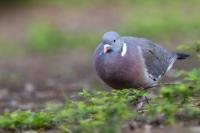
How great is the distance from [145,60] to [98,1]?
6732mm

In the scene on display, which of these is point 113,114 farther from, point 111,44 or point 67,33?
point 67,33

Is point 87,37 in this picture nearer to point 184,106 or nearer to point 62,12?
point 62,12

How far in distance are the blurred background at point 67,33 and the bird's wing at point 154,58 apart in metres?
1.81

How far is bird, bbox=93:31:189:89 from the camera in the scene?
21.4 ft

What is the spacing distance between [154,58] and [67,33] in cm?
515

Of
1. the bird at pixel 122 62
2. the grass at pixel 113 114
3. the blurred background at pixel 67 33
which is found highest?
the blurred background at pixel 67 33

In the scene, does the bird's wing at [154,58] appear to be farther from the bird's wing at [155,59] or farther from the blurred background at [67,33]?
the blurred background at [67,33]

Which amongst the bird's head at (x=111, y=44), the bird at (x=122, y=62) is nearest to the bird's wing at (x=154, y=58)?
the bird at (x=122, y=62)

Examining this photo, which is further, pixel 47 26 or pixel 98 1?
pixel 98 1

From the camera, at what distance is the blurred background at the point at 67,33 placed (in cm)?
1002

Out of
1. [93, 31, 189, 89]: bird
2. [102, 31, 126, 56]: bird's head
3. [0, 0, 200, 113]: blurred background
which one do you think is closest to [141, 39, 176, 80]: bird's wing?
[93, 31, 189, 89]: bird

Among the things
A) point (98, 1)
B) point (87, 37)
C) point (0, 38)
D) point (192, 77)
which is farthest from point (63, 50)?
point (192, 77)

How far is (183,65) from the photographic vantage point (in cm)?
1023

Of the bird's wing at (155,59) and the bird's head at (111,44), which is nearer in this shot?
the bird's head at (111,44)
